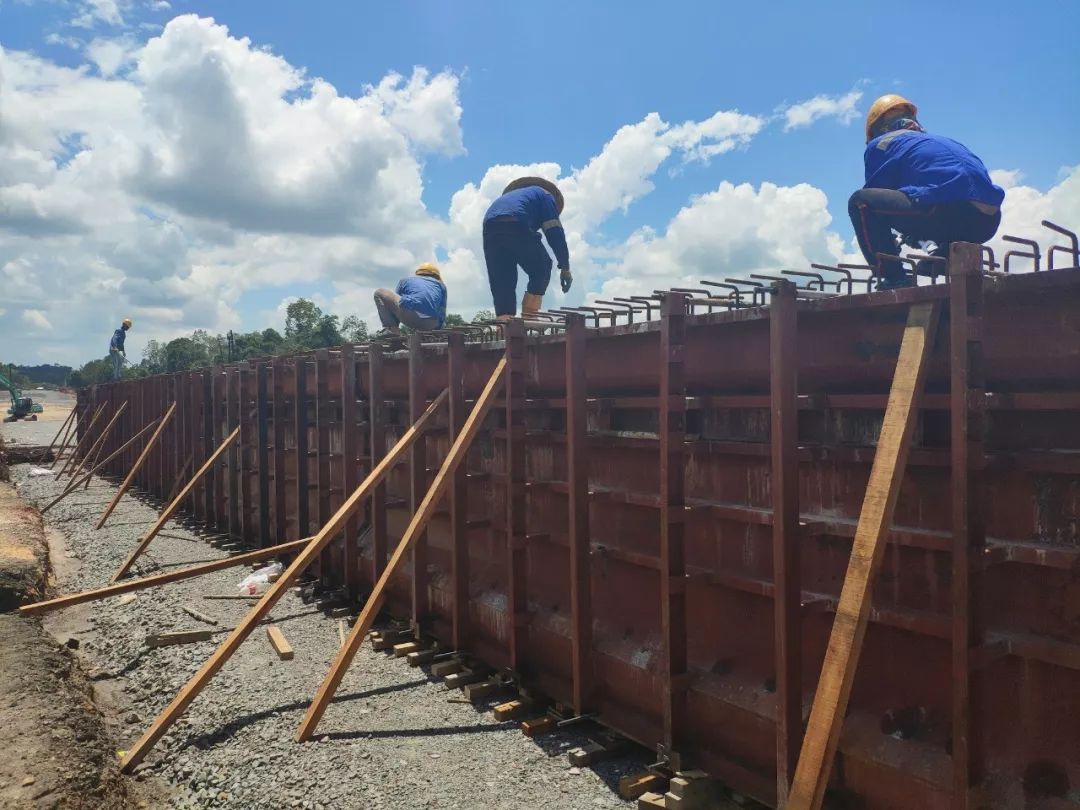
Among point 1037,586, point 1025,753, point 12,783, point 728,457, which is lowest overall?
point 12,783

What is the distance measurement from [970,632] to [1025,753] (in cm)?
55

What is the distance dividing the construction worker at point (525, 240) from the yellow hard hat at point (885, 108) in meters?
3.30

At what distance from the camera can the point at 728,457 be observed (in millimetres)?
4191

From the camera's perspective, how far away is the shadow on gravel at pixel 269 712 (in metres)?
5.14

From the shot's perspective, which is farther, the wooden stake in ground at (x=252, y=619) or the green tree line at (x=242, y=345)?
the green tree line at (x=242, y=345)

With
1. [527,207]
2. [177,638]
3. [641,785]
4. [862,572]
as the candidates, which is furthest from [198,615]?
[862,572]

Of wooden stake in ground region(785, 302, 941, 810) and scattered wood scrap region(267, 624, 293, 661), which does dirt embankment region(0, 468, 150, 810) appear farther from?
wooden stake in ground region(785, 302, 941, 810)

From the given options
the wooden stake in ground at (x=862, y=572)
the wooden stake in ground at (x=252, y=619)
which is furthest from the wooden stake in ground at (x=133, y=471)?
the wooden stake in ground at (x=862, y=572)

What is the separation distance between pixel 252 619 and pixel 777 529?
404cm

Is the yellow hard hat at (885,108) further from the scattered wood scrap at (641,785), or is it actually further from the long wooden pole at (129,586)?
the long wooden pole at (129,586)

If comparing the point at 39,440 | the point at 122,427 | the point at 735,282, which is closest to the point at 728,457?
the point at 735,282

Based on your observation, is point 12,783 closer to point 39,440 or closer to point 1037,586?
point 1037,586

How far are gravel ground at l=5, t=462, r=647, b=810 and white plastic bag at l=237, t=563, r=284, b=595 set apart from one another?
600mm

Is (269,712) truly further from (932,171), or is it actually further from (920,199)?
(932,171)
